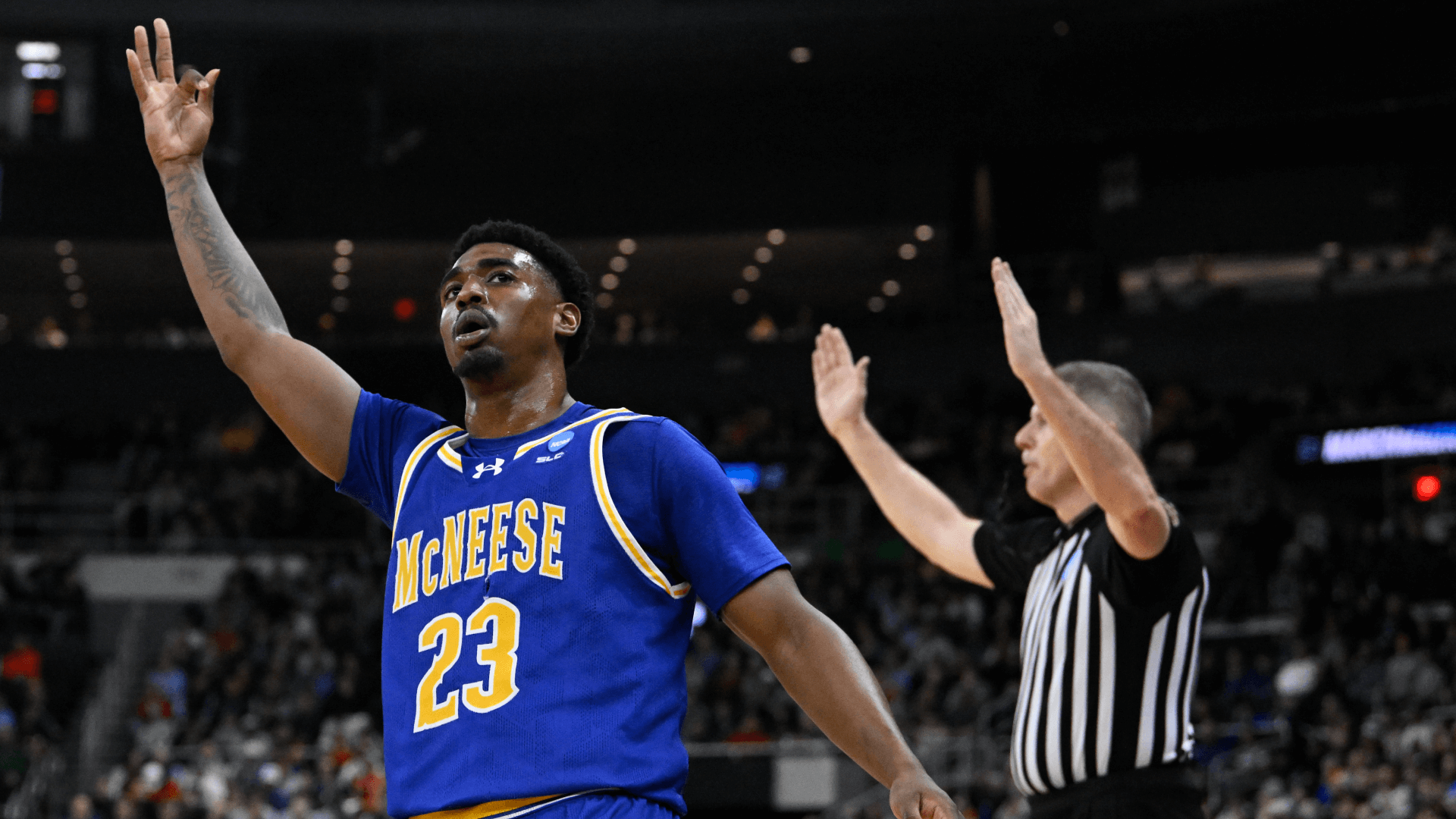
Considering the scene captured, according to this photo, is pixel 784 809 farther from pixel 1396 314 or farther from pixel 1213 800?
pixel 1396 314

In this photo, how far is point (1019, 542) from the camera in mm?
4598

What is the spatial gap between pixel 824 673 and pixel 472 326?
0.94 m

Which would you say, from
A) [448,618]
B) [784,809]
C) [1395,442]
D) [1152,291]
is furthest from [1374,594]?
[448,618]

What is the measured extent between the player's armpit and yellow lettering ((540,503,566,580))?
21.5 inches

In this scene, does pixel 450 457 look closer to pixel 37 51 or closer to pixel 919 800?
pixel 919 800

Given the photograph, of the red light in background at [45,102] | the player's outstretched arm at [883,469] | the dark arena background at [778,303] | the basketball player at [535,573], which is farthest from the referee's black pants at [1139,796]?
the red light in background at [45,102]

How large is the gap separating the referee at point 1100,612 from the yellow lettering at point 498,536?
53.8 inches

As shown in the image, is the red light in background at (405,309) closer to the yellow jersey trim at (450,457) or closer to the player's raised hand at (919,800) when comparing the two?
the yellow jersey trim at (450,457)

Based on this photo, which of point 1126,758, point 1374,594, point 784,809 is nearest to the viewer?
point 1126,758

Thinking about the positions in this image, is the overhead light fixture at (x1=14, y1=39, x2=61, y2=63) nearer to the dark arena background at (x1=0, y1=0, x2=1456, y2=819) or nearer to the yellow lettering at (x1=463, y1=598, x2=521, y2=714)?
the dark arena background at (x1=0, y1=0, x2=1456, y2=819)

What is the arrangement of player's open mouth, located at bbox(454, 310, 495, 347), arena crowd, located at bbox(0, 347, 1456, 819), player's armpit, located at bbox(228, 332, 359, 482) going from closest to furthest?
player's open mouth, located at bbox(454, 310, 495, 347) < player's armpit, located at bbox(228, 332, 359, 482) < arena crowd, located at bbox(0, 347, 1456, 819)

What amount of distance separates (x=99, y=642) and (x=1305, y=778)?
16.0 m

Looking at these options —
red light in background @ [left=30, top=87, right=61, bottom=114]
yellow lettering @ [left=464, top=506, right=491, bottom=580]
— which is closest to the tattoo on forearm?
yellow lettering @ [left=464, top=506, right=491, bottom=580]

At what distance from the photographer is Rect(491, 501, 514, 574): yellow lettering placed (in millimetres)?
2639
